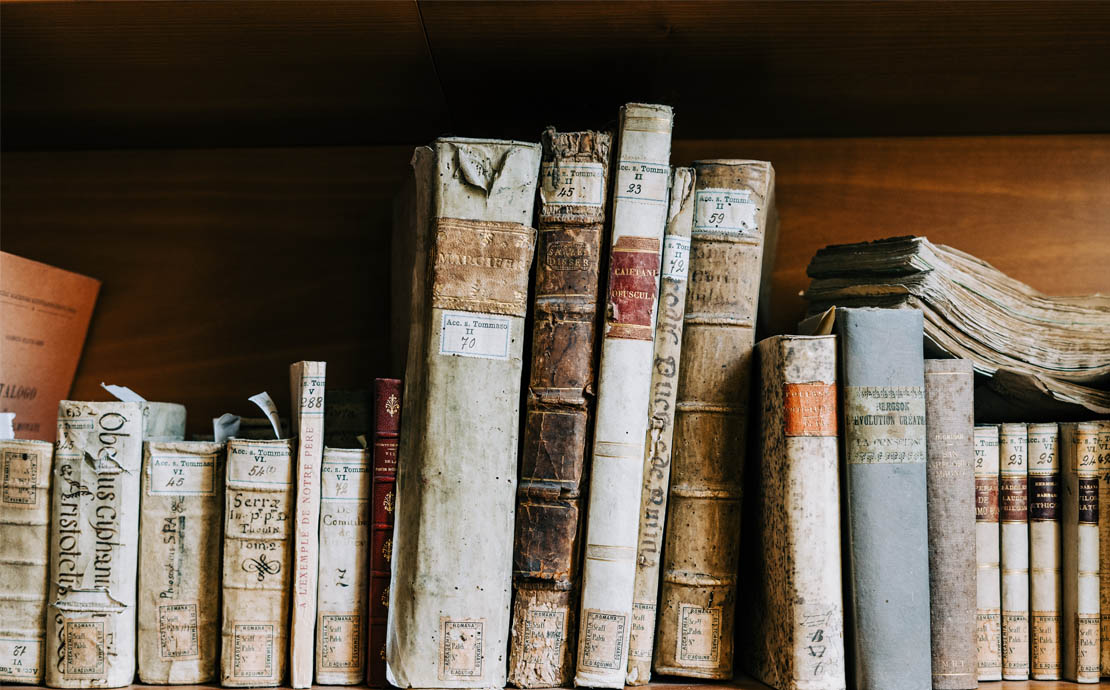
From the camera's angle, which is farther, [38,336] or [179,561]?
[38,336]

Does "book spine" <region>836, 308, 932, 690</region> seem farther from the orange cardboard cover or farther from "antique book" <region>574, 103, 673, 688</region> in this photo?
the orange cardboard cover

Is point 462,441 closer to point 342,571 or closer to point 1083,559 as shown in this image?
point 342,571

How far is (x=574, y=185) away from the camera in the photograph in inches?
29.5

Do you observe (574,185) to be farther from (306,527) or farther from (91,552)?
(91,552)

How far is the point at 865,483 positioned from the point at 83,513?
0.64 m

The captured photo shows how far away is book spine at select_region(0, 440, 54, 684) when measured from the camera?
715 millimetres

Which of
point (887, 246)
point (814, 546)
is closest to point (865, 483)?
point (814, 546)

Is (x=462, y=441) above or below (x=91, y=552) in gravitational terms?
above

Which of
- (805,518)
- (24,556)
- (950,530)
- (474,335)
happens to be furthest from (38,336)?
(950,530)

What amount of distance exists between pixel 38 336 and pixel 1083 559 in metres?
1.03

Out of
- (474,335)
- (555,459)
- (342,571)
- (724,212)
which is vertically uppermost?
(724,212)

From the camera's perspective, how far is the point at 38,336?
92cm

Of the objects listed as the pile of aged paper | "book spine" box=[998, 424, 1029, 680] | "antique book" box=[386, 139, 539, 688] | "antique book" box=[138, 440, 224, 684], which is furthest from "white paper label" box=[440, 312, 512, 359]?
"book spine" box=[998, 424, 1029, 680]

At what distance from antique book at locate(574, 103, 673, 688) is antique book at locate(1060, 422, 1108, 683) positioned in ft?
1.22
